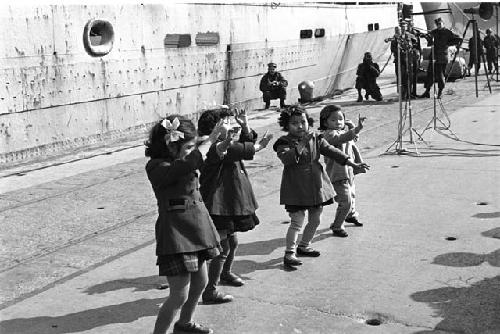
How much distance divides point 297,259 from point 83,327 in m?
1.91

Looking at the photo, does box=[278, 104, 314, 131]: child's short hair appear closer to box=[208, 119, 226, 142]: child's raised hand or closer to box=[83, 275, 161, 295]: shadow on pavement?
box=[208, 119, 226, 142]: child's raised hand

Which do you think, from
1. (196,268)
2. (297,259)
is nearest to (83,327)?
(196,268)

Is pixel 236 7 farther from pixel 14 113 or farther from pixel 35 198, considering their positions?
pixel 35 198

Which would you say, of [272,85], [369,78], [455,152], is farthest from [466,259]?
[369,78]

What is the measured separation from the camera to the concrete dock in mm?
4652

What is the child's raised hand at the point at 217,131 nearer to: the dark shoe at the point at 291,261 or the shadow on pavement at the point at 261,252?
the shadow on pavement at the point at 261,252

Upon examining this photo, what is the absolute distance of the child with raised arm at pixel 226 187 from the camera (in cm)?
490

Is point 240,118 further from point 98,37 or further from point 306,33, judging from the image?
point 306,33

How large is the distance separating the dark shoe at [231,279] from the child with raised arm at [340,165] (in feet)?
5.15

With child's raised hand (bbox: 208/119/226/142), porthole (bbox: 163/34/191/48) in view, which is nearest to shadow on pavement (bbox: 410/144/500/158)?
porthole (bbox: 163/34/191/48)

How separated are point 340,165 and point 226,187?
1792 mm

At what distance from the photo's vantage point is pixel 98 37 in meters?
12.9

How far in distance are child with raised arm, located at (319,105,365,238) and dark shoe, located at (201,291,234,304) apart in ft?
6.17

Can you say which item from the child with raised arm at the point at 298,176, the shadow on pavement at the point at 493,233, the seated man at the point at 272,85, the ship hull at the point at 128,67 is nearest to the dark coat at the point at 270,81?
the seated man at the point at 272,85
